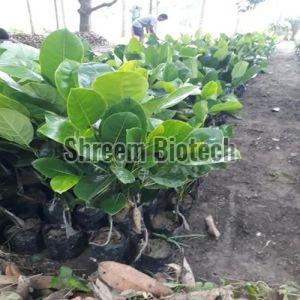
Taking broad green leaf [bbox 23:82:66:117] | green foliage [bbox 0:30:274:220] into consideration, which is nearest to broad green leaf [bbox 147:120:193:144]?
green foliage [bbox 0:30:274:220]

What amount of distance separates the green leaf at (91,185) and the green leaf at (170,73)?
0.74 metres

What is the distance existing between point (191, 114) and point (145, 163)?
0.65 meters

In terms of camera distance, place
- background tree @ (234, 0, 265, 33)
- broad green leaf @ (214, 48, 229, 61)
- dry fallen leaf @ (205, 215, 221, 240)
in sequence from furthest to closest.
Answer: background tree @ (234, 0, 265, 33)
broad green leaf @ (214, 48, 229, 61)
dry fallen leaf @ (205, 215, 221, 240)

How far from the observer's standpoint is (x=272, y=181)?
2510 mm

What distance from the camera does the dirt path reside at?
5.36 feet

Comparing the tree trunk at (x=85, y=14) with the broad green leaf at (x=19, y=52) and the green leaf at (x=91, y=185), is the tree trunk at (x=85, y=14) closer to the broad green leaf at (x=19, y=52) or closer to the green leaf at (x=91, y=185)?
the broad green leaf at (x=19, y=52)

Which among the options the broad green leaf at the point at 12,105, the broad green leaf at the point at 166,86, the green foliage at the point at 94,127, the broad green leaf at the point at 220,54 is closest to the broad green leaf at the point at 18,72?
the green foliage at the point at 94,127

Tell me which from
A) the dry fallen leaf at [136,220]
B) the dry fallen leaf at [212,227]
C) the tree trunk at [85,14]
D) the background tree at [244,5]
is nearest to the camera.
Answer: the dry fallen leaf at [136,220]

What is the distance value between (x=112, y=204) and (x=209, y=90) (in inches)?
29.9

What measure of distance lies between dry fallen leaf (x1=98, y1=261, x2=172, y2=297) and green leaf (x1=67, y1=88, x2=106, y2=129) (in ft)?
1.66

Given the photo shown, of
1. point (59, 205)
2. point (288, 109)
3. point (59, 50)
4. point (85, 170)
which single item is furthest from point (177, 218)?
point (288, 109)

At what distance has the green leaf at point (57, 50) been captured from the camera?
111cm

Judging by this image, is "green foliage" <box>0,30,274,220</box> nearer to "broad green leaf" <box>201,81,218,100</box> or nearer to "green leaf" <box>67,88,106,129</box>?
"green leaf" <box>67,88,106,129</box>

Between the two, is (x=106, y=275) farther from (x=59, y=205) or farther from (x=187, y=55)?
(x=187, y=55)
